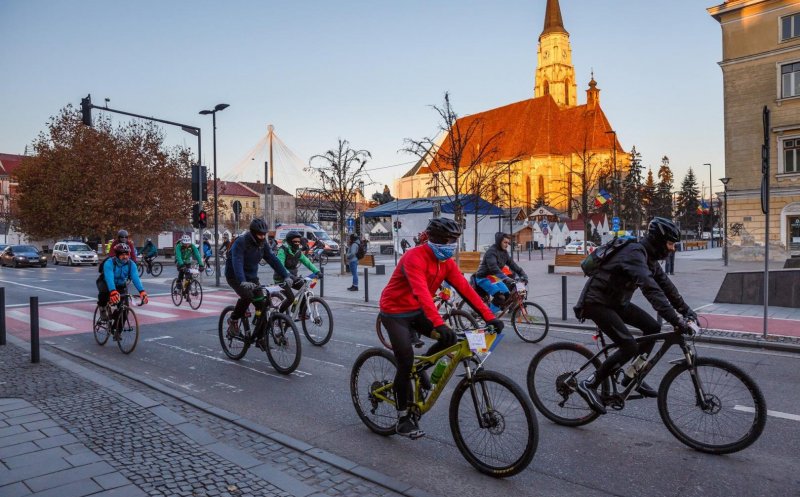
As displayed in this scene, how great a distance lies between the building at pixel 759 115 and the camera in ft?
103

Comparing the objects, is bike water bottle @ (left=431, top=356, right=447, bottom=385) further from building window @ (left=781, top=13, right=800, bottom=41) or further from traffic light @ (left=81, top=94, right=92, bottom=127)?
building window @ (left=781, top=13, right=800, bottom=41)

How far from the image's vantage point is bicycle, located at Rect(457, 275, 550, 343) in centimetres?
955

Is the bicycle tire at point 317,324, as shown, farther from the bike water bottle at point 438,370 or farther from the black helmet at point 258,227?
the bike water bottle at point 438,370

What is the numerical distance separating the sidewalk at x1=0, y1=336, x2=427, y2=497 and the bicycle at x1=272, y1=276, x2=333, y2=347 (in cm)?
325

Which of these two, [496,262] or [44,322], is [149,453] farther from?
[44,322]

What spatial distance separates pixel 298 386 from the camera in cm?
671

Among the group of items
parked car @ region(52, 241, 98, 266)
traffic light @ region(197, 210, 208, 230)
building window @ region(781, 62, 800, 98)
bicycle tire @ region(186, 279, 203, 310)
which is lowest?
bicycle tire @ region(186, 279, 203, 310)

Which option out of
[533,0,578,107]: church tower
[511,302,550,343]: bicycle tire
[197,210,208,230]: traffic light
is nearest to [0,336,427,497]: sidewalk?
[511,302,550,343]: bicycle tire

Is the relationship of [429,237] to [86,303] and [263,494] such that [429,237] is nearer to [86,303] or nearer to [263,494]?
[263,494]

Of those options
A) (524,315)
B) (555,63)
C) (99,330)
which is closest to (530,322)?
(524,315)

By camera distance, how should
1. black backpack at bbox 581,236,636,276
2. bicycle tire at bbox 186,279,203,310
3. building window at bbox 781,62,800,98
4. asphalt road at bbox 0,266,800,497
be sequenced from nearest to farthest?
asphalt road at bbox 0,266,800,497
black backpack at bbox 581,236,636,276
bicycle tire at bbox 186,279,203,310
building window at bbox 781,62,800,98

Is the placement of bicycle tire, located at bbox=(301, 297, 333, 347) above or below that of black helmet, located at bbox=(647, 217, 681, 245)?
below

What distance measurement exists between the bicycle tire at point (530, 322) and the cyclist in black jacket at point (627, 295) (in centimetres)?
458

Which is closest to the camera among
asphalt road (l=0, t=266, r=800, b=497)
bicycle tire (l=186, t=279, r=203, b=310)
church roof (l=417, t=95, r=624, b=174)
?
asphalt road (l=0, t=266, r=800, b=497)
